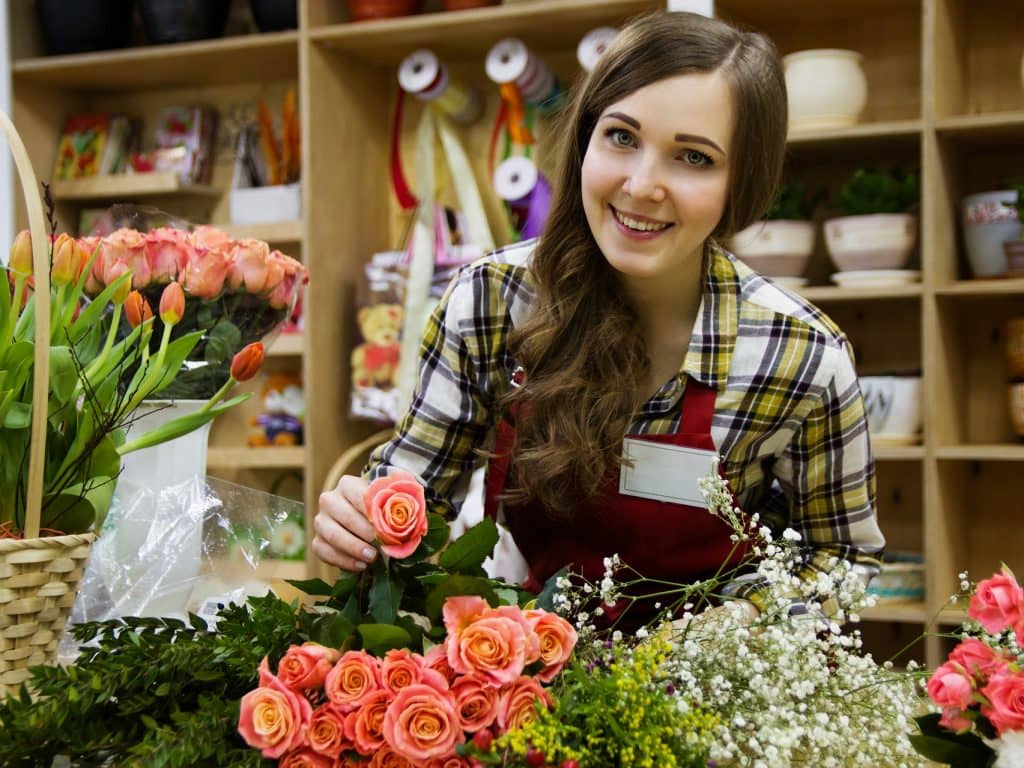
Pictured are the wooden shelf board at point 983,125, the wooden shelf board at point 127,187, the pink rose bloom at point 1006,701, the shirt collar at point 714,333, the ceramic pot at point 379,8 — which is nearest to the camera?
the pink rose bloom at point 1006,701

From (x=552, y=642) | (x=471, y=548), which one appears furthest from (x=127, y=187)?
(x=552, y=642)

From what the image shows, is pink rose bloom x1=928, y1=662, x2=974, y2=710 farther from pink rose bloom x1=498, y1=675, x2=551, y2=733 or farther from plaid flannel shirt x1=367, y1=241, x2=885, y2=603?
plaid flannel shirt x1=367, y1=241, x2=885, y2=603

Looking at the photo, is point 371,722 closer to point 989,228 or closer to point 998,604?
point 998,604

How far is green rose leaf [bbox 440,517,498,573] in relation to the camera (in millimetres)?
778

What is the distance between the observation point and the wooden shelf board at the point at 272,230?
272 cm

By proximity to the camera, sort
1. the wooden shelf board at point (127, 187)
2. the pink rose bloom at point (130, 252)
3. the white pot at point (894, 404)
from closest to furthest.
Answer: the pink rose bloom at point (130, 252) < the white pot at point (894, 404) < the wooden shelf board at point (127, 187)

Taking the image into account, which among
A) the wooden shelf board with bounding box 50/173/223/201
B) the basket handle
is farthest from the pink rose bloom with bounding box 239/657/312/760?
the wooden shelf board with bounding box 50/173/223/201

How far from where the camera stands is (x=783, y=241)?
2.35 m

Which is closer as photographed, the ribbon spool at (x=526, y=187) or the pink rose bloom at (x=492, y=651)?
the pink rose bloom at (x=492, y=651)

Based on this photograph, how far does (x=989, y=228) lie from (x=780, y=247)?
42cm

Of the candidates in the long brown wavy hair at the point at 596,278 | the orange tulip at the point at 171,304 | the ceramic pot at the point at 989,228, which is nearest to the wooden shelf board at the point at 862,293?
the ceramic pot at the point at 989,228

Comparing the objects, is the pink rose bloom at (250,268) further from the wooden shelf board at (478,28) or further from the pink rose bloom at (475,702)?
the wooden shelf board at (478,28)

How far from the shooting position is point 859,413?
1.28 metres

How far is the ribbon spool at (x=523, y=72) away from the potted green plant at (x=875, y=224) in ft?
2.24
